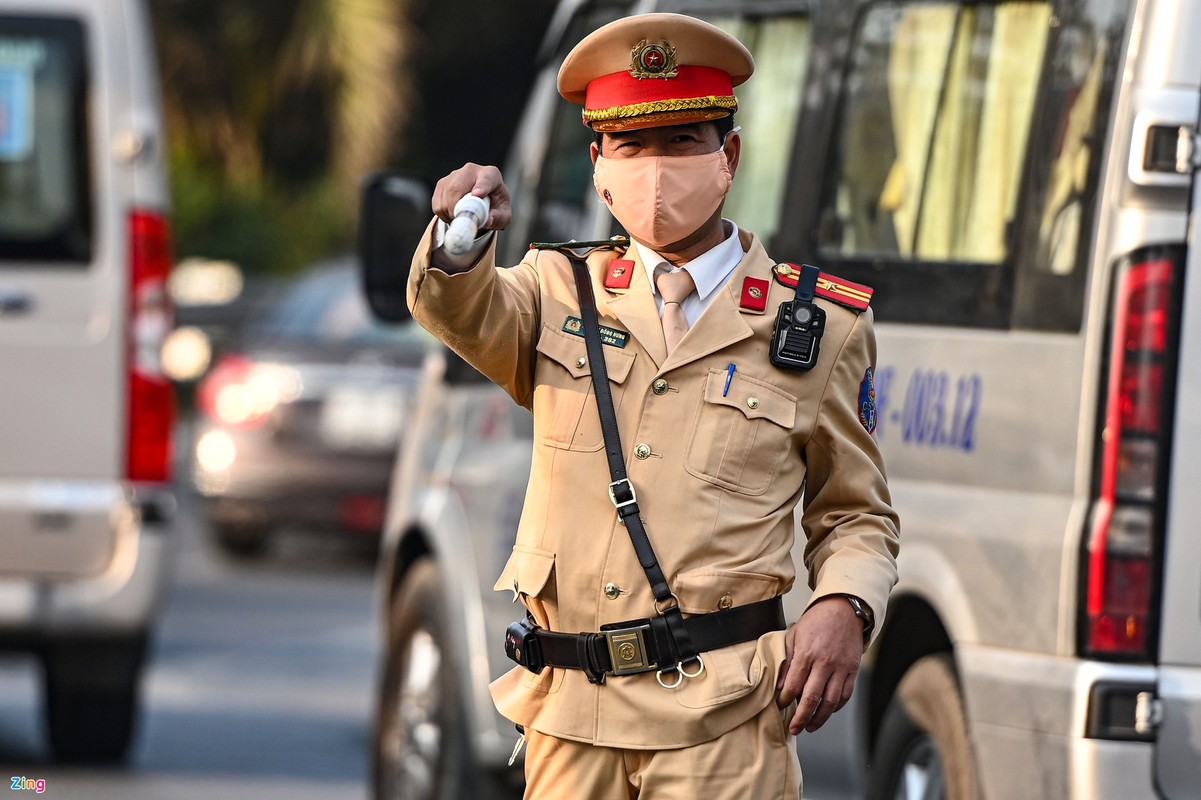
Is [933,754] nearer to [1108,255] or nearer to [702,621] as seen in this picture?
[1108,255]

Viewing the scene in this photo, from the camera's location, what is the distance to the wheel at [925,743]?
160 inches

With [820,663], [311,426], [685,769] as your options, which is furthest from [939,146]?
[311,426]

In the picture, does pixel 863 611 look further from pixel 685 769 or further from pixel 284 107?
pixel 284 107

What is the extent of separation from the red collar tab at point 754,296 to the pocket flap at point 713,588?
0.38 meters

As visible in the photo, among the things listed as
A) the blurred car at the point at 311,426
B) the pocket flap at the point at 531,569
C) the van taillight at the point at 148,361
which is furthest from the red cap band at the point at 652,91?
the blurred car at the point at 311,426

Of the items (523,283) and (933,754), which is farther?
(933,754)

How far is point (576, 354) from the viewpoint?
2994mm

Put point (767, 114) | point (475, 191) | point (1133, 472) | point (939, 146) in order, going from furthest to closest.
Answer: point (767, 114), point (939, 146), point (1133, 472), point (475, 191)

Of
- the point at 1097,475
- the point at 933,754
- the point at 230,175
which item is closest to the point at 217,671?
the point at 933,754

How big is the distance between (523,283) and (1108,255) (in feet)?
4.06

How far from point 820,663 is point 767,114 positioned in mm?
2200

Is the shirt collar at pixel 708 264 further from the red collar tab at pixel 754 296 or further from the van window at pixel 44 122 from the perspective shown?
the van window at pixel 44 122

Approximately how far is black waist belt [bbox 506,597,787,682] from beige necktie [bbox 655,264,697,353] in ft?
1.26

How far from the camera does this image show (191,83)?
2458 centimetres
